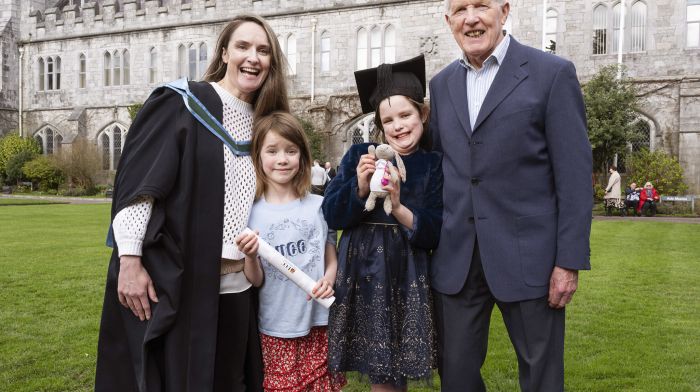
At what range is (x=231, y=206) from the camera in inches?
110

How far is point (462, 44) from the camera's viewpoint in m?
2.79

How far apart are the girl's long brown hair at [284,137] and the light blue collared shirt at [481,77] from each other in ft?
2.82

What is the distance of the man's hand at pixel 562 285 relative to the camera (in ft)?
8.55

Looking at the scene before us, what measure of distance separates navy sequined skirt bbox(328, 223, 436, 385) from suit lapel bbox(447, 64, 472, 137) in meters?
0.60

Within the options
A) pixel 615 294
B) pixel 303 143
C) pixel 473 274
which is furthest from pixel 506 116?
pixel 615 294

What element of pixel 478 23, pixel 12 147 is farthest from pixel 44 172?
pixel 478 23

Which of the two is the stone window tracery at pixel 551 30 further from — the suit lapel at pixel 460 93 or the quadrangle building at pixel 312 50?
the suit lapel at pixel 460 93

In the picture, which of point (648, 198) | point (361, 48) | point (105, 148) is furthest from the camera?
point (105, 148)

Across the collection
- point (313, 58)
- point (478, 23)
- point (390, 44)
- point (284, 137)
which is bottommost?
point (284, 137)

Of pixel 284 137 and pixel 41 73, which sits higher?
pixel 41 73

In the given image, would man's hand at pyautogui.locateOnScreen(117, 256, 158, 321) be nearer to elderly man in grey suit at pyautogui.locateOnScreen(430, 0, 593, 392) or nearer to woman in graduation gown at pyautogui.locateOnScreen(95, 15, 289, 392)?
woman in graduation gown at pyautogui.locateOnScreen(95, 15, 289, 392)

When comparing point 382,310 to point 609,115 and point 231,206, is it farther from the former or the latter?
point 609,115

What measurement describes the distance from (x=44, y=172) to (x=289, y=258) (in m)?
28.5

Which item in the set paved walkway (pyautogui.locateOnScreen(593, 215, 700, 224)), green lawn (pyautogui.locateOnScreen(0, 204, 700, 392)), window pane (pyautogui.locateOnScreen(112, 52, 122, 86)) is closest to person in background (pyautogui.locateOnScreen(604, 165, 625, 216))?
paved walkway (pyautogui.locateOnScreen(593, 215, 700, 224))
